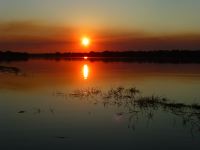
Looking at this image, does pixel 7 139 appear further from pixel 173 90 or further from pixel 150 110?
pixel 173 90

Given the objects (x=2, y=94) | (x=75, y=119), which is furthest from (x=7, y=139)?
(x=2, y=94)

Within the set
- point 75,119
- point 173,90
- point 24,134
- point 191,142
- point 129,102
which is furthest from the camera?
point 173,90

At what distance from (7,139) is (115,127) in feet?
14.0

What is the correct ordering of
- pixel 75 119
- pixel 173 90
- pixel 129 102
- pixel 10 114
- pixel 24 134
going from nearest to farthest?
pixel 24 134
pixel 75 119
pixel 10 114
pixel 129 102
pixel 173 90

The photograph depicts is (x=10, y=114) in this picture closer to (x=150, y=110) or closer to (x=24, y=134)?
(x=24, y=134)

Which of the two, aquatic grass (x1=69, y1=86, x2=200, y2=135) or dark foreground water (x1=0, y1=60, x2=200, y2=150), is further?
aquatic grass (x1=69, y1=86, x2=200, y2=135)

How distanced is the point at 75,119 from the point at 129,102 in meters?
5.55

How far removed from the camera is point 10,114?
16.6 meters

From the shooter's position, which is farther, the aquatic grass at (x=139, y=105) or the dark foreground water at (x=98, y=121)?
the aquatic grass at (x=139, y=105)

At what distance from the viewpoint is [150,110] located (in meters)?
17.7

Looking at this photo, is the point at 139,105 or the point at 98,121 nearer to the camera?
the point at 98,121

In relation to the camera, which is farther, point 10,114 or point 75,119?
point 10,114

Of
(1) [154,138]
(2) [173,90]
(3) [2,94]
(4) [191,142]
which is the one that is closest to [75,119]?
(1) [154,138]

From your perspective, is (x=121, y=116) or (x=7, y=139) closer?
(x=7, y=139)
